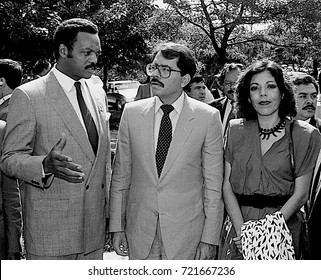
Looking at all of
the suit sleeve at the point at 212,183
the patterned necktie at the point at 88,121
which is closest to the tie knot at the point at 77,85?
the patterned necktie at the point at 88,121

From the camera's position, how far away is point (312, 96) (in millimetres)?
4566

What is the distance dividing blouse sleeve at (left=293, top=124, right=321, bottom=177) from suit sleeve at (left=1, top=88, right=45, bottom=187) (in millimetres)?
1494

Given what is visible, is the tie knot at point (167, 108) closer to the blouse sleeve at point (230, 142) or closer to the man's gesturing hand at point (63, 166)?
the blouse sleeve at point (230, 142)

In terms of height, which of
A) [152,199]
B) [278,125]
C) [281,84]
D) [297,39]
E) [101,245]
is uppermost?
[297,39]

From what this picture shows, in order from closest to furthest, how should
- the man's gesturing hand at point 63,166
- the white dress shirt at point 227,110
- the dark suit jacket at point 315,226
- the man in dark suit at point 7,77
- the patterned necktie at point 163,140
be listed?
the man's gesturing hand at point 63,166 < the dark suit jacket at point 315,226 < the patterned necktie at point 163,140 < the man in dark suit at point 7,77 < the white dress shirt at point 227,110

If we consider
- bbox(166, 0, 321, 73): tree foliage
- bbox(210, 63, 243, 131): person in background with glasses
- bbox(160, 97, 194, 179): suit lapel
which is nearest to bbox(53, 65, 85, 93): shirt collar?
bbox(160, 97, 194, 179): suit lapel

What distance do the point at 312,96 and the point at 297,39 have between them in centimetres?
1113

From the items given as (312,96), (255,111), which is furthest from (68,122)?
(312,96)

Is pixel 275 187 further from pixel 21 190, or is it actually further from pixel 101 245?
pixel 21 190

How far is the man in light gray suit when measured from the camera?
2.93 metres

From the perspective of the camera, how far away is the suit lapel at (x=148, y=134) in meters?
3.15

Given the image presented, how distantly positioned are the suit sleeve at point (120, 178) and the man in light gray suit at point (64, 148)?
91 millimetres

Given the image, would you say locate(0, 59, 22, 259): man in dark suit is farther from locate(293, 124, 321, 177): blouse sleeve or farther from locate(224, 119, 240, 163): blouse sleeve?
locate(293, 124, 321, 177): blouse sleeve
